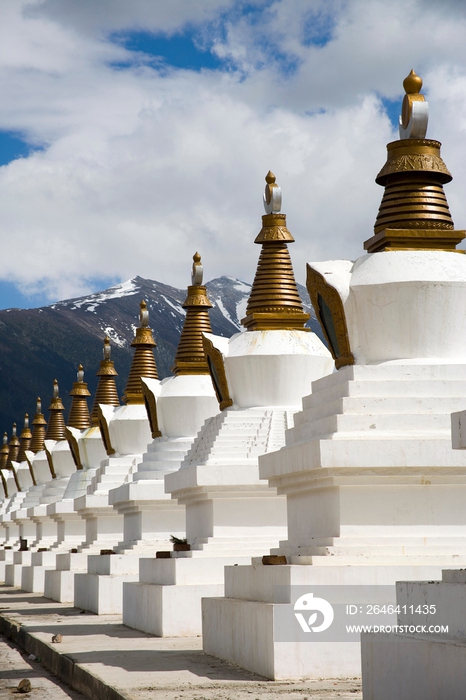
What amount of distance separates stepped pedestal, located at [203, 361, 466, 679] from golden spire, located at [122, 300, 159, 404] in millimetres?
14387

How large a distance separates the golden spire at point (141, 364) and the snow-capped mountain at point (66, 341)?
8950 centimetres

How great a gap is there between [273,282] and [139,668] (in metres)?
7.69

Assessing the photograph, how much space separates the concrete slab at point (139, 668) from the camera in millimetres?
9187

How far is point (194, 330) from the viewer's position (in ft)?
69.5

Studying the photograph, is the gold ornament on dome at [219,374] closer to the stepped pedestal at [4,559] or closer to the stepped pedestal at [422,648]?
the stepped pedestal at [422,648]

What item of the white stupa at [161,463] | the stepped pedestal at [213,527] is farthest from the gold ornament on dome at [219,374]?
the white stupa at [161,463]

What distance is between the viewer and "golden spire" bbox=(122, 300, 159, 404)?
25.3 metres

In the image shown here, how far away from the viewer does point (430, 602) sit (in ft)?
24.3

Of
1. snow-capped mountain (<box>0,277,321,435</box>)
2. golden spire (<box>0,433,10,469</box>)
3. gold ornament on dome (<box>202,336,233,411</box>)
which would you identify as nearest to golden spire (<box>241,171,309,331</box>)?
gold ornament on dome (<box>202,336,233,411</box>)

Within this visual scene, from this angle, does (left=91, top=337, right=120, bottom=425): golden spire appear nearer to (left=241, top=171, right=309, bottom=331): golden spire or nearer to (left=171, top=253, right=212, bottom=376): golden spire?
(left=171, top=253, right=212, bottom=376): golden spire

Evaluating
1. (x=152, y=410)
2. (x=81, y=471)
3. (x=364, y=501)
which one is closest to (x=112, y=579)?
(x=152, y=410)

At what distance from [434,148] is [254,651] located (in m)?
5.54

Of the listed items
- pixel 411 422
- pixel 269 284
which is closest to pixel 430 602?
pixel 411 422

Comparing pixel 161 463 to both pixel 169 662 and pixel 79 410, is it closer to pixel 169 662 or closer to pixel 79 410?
pixel 169 662
